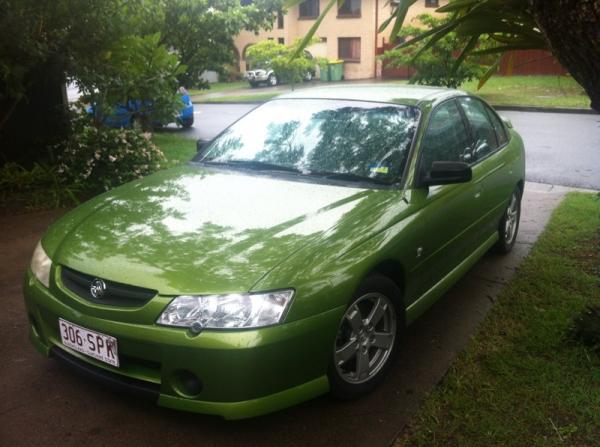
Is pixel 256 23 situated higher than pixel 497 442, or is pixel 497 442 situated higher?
pixel 256 23

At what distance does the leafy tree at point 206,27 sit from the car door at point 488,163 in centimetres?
798

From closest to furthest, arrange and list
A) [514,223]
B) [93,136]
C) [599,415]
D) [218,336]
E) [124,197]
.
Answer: [218,336] < [599,415] < [124,197] < [514,223] < [93,136]

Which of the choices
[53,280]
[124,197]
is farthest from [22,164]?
[53,280]

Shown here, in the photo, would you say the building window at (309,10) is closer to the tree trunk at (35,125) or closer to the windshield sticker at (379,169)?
the tree trunk at (35,125)

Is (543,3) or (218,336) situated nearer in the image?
(218,336)

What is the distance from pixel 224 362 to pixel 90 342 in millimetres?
694

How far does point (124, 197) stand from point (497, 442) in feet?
7.91

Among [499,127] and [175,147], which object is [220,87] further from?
[499,127]

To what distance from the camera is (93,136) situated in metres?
7.23

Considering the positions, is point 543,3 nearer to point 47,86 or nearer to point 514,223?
point 514,223

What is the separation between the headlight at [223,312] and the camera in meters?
2.43

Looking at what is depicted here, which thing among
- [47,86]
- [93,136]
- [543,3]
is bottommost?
[93,136]

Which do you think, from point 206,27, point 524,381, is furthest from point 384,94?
point 206,27

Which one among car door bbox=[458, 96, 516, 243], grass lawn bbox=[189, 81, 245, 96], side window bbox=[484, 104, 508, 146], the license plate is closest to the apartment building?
grass lawn bbox=[189, 81, 245, 96]
